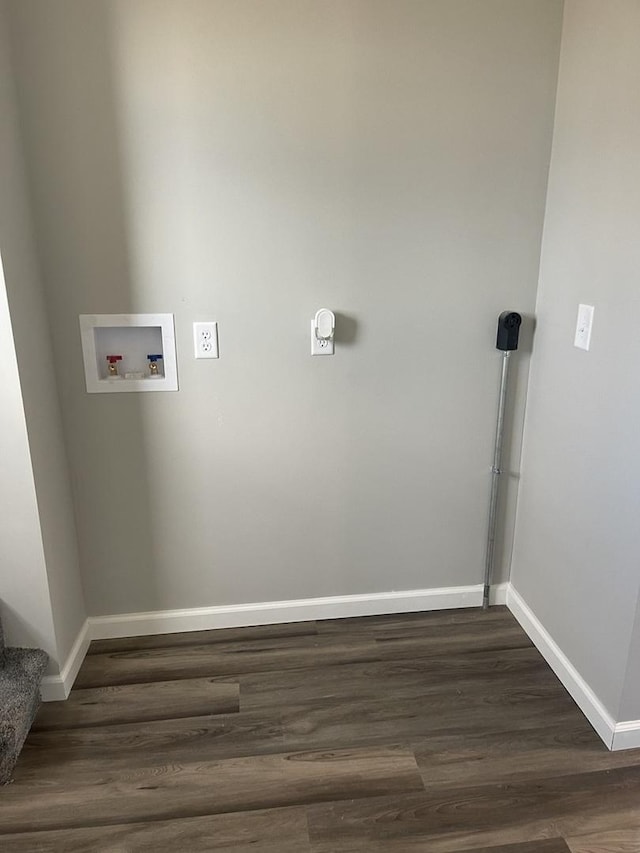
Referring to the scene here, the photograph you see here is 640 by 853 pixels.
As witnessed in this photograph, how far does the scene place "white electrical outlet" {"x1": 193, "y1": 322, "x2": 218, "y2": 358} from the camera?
2018 millimetres

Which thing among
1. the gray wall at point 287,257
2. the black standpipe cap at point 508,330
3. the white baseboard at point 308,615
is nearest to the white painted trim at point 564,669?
the white baseboard at point 308,615

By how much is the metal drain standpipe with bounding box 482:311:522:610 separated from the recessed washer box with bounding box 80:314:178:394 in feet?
3.69

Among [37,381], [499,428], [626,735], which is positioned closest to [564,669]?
[626,735]

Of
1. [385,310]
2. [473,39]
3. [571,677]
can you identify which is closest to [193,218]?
[385,310]

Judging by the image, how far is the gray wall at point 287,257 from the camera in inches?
71.9

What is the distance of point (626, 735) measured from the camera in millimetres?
1785

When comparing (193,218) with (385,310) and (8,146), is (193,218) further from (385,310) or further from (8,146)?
(385,310)

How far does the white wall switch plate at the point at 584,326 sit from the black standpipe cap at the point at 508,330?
0.23m

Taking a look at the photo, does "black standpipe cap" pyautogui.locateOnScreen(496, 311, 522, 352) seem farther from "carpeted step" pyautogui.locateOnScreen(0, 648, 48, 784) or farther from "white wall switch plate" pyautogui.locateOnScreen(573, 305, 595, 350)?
"carpeted step" pyautogui.locateOnScreen(0, 648, 48, 784)

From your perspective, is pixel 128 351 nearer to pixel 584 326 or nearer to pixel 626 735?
pixel 584 326

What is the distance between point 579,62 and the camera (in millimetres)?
1835

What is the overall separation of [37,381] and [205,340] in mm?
531

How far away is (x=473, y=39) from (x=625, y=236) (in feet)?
2.65

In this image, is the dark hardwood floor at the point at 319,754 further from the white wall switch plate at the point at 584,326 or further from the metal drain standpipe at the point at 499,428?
the white wall switch plate at the point at 584,326
